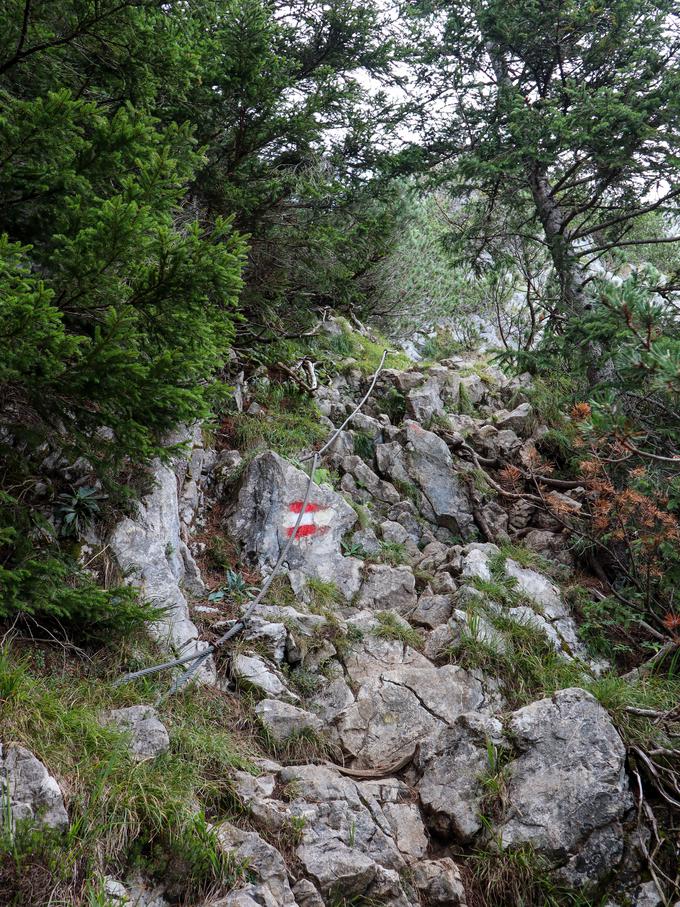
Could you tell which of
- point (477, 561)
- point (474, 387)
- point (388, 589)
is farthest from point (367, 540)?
point (474, 387)

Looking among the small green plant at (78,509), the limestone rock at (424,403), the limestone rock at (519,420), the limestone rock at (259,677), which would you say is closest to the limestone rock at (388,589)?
the limestone rock at (259,677)

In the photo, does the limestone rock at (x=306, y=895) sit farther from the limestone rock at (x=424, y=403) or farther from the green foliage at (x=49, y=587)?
the limestone rock at (x=424, y=403)

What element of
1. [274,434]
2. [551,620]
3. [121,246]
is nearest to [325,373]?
[274,434]

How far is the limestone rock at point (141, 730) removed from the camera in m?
3.10

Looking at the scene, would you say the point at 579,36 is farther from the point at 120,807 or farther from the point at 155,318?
the point at 120,807

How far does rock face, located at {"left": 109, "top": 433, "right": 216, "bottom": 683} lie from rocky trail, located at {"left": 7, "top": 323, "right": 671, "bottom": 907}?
2cm

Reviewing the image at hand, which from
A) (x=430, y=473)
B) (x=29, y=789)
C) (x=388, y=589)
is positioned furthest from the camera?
(x=430, y=473)

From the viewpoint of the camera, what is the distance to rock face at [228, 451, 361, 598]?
570 cm

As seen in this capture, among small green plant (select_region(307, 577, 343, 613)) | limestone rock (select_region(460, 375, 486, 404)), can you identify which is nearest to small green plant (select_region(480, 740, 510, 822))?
small green plant (select_region(307, 577, 343, 613))

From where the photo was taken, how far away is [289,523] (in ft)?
19.3

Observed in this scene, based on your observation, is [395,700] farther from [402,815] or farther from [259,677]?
[259,677]

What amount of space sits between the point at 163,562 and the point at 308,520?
1846mm

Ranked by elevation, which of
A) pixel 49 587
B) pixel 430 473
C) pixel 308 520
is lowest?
pixel 308 520

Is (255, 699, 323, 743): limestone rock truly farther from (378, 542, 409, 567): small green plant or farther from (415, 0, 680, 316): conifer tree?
(415, 0, 680, 316): conifer tree
